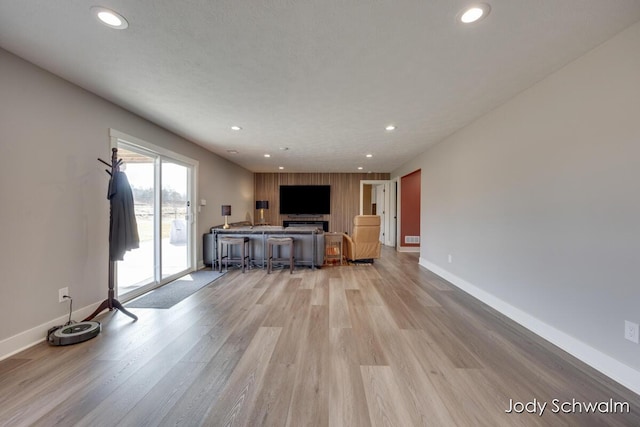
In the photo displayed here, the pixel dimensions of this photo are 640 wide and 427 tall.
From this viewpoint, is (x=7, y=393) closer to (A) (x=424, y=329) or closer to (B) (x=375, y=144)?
(A) (x=424, y=329)

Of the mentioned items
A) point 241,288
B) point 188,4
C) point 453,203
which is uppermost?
point 188,4

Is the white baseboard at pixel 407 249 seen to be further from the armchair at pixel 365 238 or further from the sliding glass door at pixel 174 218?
the sliding glass door at pixel 174 218

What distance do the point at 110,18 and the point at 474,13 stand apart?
2.38 m

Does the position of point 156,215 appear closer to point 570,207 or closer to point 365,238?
point 365,238

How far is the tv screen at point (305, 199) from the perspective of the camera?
817 cm

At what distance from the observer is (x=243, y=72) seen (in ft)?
7.09

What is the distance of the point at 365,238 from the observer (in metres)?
5.18

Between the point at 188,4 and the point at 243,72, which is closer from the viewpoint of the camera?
the point at 188,4

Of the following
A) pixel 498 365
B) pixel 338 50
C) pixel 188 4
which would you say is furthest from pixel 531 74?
pixel 188 4

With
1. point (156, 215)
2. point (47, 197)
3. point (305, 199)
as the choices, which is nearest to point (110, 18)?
point (47, 197)

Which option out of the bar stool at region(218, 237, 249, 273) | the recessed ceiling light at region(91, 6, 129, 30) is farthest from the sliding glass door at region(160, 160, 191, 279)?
the recessed ceiling light at region(91, 6, 129, 30)

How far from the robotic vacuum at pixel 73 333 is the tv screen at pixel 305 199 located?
6.21 m

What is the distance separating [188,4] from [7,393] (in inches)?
108

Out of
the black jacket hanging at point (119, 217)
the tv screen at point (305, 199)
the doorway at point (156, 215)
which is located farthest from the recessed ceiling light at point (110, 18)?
the tv screen at point (305, 199)
